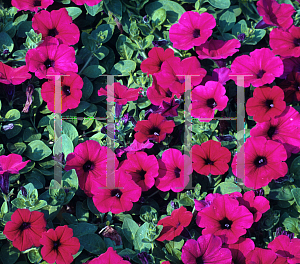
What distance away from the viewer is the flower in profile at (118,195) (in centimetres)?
158

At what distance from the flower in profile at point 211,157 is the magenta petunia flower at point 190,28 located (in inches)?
22.4

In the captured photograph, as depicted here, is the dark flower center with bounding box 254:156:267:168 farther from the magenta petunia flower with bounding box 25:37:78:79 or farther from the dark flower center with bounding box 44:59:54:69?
the dark flower center with bounding box 44:59:54:69

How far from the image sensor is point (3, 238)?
60.6 inches

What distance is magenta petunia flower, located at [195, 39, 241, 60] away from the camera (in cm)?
187

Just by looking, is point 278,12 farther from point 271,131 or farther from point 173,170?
point 173,170

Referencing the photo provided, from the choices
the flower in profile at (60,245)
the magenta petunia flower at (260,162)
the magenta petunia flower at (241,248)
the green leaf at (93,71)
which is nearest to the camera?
the flower in profile at (60,245)

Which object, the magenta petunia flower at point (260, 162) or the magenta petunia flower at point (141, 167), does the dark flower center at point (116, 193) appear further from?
the magenta petunia flower at point (260, 162)

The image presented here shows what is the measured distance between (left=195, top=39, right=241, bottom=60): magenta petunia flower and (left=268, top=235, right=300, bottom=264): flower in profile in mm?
949

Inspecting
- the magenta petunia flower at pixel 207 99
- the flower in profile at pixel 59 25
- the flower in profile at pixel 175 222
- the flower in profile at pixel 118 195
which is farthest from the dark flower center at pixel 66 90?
the flower in profile at pixel 175 222

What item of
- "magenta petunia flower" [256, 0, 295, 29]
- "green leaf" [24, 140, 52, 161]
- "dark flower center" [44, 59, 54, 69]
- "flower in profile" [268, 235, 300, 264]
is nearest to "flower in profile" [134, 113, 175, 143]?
"green leaf" [24, 140, 52, 161]

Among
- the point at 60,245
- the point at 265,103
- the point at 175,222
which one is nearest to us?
the point at 60,245

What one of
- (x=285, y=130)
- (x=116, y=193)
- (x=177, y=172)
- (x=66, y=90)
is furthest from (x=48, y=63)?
(x=285, y=130)

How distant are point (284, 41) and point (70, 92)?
3.95 ft

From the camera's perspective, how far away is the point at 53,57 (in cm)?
184
